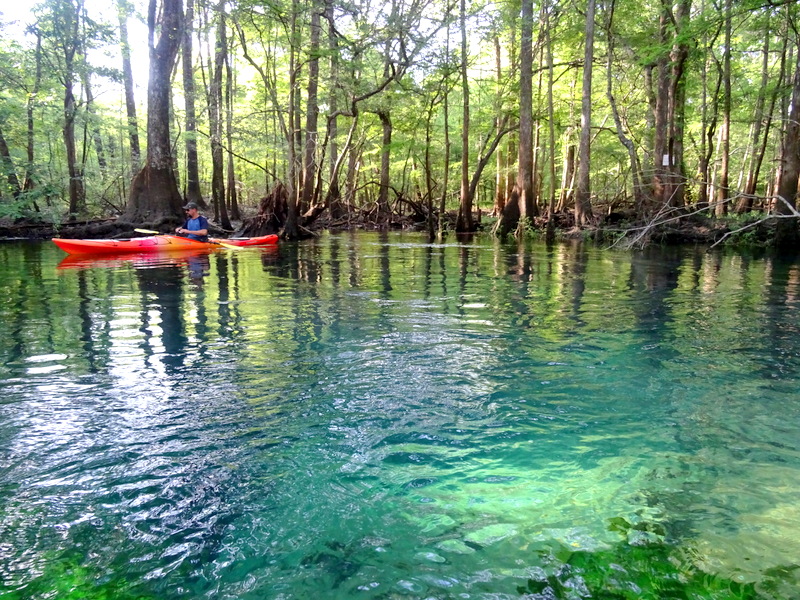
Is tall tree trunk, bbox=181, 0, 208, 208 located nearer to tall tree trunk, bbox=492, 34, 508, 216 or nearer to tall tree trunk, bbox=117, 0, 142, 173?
tall tree trunk, bbox=117, 0, 142, 173

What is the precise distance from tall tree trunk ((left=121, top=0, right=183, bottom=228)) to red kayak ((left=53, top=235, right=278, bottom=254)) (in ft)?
10.2

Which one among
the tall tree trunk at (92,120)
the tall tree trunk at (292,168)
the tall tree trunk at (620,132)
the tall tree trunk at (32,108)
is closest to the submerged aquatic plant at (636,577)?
the tall tree trunk at (620,132)

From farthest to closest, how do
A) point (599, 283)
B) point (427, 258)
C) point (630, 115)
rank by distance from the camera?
point (630, 115) → point (427, 258) → point (599, 283)

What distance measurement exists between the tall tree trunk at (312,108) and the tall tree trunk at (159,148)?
414cm

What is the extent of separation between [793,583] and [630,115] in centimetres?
2646

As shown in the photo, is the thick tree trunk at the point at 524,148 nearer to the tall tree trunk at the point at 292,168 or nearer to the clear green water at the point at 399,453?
the tall tree trunk at the point at 292,168

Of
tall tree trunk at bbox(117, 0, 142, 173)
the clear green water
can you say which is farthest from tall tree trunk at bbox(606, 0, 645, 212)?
tall tree trunk at bbox(117, 0, 142, 173)

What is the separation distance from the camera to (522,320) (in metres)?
6.16

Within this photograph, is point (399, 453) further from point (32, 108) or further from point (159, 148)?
point (32, 108)

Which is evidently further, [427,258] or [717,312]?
[427,258]

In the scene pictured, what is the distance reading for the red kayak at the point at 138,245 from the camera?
40.8ft

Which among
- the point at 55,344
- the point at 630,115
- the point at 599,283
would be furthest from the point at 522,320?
the point at 630,115

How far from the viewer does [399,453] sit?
3.01 meters

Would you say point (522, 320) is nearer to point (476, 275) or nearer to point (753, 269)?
point (476, 275)
